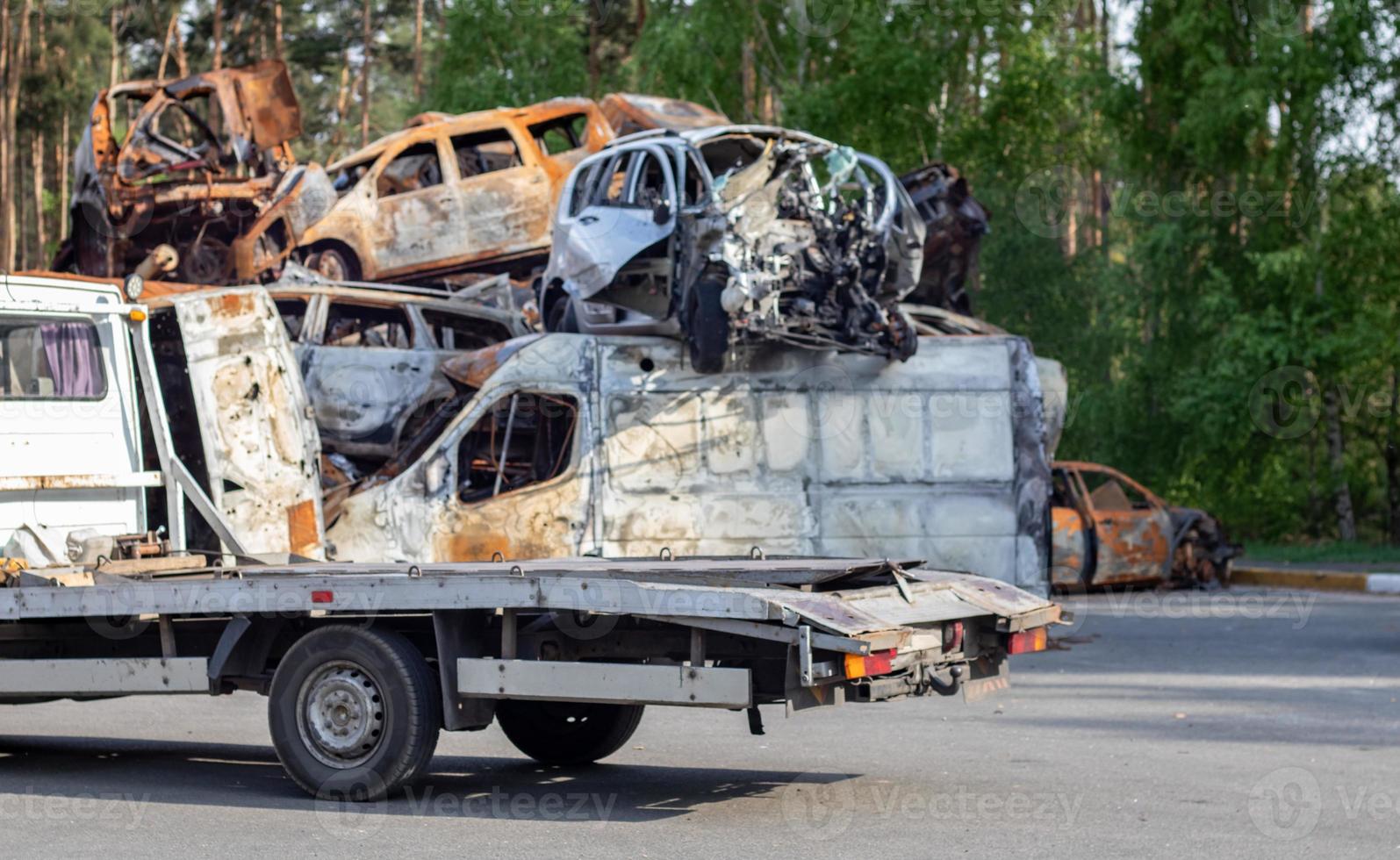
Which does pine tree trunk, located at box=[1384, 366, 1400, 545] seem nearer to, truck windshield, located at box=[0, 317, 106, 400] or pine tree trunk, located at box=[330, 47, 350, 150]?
truck windshield, located at box=[0, 317, 106, 400]

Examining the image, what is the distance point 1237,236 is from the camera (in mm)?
23938

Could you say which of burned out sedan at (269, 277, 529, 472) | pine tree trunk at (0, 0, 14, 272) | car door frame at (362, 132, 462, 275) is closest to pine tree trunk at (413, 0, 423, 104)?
pine tree trunk at (0, 0, 14, 272)

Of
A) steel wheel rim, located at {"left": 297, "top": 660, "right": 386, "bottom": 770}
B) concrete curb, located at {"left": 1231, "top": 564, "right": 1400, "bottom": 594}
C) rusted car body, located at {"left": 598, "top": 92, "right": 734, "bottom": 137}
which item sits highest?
rusted car body, located at {"left": 598, "top": 92, "right": 734, "bottom": 137}

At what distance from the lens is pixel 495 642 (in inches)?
289

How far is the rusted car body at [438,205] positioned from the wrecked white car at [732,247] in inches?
131

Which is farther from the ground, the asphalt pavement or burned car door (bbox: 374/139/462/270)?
burned car door (bbox: 374/139/462/270)

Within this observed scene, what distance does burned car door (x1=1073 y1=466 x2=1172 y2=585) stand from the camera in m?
17.7

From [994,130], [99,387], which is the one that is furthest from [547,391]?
[994,130]

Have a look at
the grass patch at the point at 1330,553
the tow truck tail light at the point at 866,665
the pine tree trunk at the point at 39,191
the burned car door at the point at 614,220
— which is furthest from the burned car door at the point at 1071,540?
the pine tree trunk at the point at 39,191

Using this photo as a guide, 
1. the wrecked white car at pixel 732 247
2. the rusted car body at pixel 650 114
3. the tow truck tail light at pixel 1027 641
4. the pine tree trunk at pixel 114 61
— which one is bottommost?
the tow truck tail light at pixel 1027 641

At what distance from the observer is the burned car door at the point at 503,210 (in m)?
18.2

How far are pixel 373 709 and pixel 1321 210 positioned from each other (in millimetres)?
18473

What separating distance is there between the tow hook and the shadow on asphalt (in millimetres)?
871

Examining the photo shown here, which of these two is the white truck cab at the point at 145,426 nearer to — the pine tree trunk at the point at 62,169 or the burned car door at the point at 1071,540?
the burned car door at the point at 1071,540
